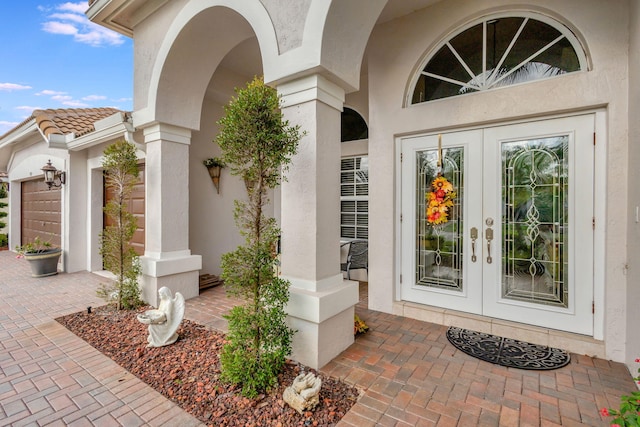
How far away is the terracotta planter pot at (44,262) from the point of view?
6.57 m

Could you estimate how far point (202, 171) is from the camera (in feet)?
19.9

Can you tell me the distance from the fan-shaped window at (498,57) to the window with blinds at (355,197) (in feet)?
7.68

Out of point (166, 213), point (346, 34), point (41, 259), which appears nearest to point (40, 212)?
point (41, 259)

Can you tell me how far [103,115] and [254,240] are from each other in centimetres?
819

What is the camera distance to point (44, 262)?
21.8 feet

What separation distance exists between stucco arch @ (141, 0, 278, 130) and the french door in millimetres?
2933

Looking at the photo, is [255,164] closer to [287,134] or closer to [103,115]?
[287,134]

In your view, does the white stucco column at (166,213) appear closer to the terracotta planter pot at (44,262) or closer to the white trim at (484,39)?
the white trim at (484,39)

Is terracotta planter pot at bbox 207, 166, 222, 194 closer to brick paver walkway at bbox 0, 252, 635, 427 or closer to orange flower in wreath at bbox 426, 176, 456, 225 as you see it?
brick paver walkway at bbox 0, 252, 635, 427

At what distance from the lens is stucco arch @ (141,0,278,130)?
3.90 metres

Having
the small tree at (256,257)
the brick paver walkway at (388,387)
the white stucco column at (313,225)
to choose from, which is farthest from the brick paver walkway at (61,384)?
the white stucco column at (313,225)

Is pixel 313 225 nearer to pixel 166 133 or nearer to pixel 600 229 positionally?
pixel 600 229

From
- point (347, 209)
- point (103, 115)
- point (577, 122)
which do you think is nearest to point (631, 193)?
point (577, 122)

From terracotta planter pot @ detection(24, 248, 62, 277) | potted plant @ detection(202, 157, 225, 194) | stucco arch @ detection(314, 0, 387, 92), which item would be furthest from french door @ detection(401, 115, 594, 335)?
terracotta planter pot @ detection(24, 248, 62, 277)
